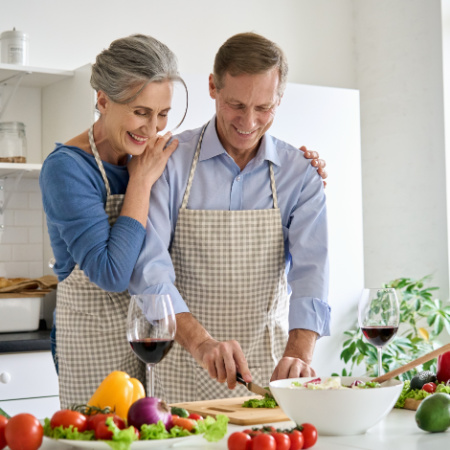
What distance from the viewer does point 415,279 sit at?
14.3ft

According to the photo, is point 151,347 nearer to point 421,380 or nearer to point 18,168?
point 421,380

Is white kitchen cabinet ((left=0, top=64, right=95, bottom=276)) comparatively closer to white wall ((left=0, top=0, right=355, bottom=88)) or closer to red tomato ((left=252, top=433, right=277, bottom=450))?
white wall ((left=0, top=0, right=355, bottom=88))

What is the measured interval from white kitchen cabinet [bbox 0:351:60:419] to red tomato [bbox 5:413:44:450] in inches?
71.6

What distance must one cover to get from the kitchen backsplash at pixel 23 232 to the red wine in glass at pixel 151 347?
243 cm

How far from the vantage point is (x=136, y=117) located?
1958mm

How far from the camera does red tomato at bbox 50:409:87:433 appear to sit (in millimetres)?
1137

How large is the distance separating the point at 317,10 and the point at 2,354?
2869 mm

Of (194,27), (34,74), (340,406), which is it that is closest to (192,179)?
(340,406)

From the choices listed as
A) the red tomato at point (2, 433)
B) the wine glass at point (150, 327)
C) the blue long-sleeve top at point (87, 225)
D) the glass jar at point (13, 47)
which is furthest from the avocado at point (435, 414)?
the glass jar at point (13, 47)

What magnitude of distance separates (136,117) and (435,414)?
41.7 inches

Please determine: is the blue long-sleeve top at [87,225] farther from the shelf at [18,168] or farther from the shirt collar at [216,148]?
the shelf at [18,168]

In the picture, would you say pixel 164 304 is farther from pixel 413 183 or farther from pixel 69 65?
pixel 413 183

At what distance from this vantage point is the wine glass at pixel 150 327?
1329 millimetres

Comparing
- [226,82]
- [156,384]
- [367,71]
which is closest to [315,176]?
[226,82]
